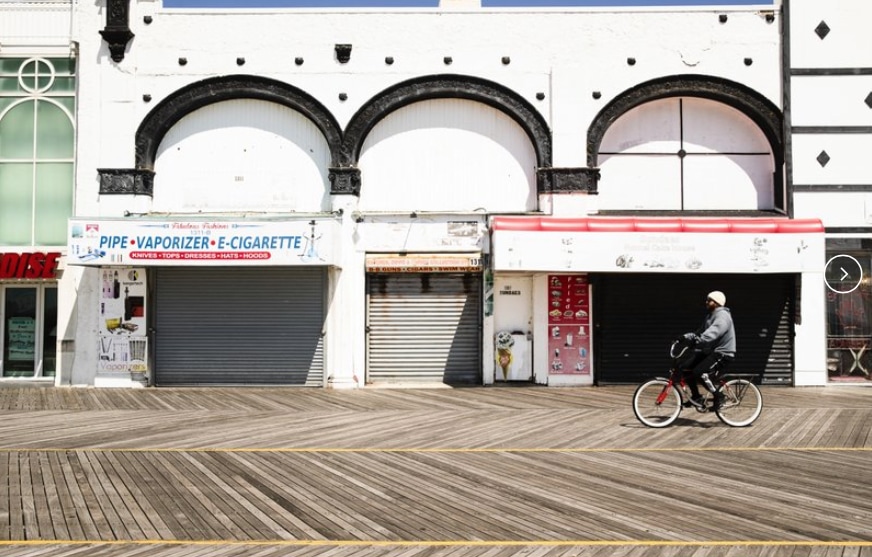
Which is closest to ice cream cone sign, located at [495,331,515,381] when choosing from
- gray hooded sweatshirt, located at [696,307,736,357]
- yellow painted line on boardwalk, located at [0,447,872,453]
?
gray hooded sweatshirt, located at [696,307,736,357]

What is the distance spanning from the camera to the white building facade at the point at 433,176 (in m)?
17.5

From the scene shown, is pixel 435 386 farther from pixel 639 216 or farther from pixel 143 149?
pixel 143 149

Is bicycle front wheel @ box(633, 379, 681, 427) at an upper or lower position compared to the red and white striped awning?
lower

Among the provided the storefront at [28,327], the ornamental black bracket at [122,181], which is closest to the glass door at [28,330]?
the storefront at [28,327]

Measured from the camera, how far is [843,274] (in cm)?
→ 1750

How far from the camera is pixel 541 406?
46.8 ft

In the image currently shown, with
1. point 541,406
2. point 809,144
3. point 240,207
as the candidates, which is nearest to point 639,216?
point 809,144

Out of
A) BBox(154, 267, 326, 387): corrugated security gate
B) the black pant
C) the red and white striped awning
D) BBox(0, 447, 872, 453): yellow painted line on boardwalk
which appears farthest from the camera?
BBox(154, 267, 326, 387): corrugated security gate

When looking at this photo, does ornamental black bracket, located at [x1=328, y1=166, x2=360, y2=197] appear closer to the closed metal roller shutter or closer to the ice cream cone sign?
the closed metal roller shutter

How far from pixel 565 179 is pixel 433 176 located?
2.87 m

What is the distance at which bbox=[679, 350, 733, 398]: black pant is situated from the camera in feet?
37.6

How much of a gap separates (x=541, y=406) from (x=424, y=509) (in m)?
7.40

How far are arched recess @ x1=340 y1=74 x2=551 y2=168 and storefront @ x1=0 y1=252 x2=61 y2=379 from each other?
6965 millimetres

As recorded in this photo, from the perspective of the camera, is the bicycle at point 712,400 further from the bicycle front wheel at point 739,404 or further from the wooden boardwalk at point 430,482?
the wooden boardwalk at point 430,482
